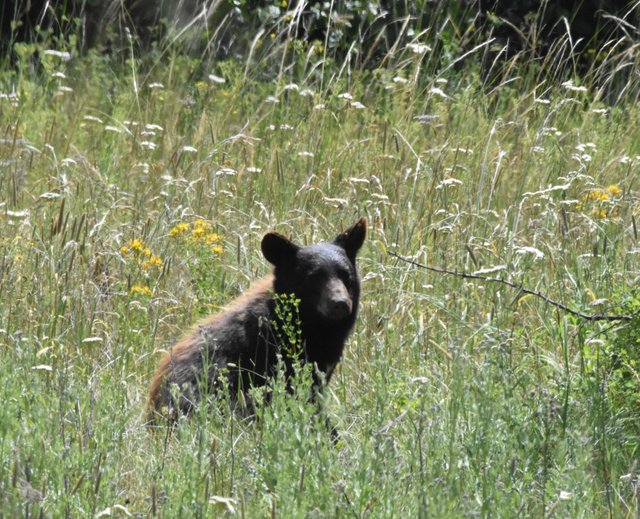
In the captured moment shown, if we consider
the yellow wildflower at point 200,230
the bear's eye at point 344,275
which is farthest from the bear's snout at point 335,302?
the yellow wildflower at point 200,230

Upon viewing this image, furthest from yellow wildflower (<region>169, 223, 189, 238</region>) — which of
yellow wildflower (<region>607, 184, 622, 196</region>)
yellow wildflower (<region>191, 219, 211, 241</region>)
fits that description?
yellow wildflower (<region>607, 184, 622, 196</region>)

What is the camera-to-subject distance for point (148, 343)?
5.57m

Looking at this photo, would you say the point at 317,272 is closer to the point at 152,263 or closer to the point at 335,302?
the point at 335,302

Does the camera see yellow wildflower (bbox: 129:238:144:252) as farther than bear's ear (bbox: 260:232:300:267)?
Yes

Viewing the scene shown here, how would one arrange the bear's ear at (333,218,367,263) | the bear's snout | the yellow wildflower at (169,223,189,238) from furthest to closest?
the yellow wildflower at (169,223,189,238) < the bear's ear at (333,218,367,263) < the bear's snout

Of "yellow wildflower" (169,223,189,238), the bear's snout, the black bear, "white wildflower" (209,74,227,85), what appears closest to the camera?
the black bear

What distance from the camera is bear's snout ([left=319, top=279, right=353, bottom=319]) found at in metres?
5.63

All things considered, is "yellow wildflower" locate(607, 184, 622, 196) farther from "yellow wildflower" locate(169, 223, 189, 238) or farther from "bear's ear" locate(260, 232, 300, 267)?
"yellow wildflower" locate(169, 223, 189, 238)

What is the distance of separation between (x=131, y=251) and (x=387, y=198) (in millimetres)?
1465

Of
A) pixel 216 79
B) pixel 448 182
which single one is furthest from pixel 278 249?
pixel 216 79

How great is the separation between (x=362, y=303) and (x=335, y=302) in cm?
60

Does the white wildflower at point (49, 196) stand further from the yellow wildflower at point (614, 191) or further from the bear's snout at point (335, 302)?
the yellow wildflower at point (614, 191)

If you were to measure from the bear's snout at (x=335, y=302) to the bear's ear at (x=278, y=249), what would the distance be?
10.9 inches

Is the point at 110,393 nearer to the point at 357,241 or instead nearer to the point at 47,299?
the point at 47,299
